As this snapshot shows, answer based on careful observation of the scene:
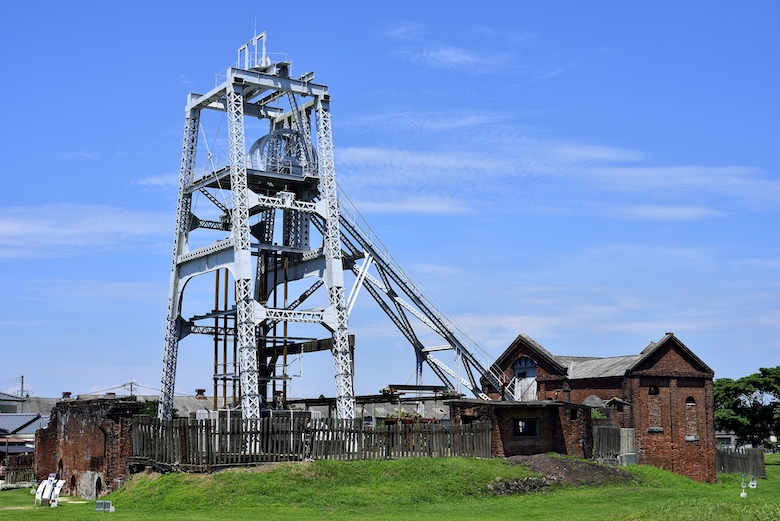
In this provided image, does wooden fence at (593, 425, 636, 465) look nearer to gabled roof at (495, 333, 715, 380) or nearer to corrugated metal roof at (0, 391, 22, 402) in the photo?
gabled roof at (495, 333, 715, 380)

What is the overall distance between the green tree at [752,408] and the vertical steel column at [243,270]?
1561 inches

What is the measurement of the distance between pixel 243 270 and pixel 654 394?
21.6 meters

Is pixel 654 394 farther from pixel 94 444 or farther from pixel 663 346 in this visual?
pixel 94 444

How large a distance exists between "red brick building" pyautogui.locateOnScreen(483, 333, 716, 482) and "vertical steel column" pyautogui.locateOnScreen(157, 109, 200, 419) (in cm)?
1752

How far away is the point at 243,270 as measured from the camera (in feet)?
126

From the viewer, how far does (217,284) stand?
142ft

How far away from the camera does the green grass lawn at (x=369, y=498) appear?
1043 inches

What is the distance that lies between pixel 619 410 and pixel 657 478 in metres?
8.05

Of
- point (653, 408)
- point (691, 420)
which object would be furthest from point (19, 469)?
point (691, 420)

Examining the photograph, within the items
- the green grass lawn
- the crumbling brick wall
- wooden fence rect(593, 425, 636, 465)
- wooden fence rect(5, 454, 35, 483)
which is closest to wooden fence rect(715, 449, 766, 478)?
wooden fence rect(593, 425, 636, 465)

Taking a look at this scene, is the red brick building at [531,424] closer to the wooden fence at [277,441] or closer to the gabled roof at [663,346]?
the wooden fence at [277,441]

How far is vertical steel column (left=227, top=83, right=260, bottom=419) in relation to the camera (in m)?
37.7

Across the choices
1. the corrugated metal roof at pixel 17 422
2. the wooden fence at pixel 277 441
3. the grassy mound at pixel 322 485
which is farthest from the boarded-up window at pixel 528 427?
the corrugated metal roof at pixel 17 422

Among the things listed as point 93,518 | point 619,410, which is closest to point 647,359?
point 619,410
